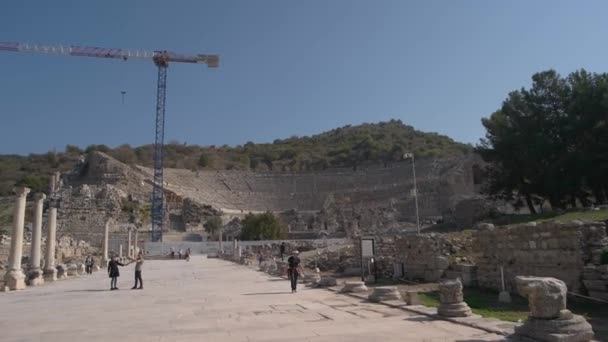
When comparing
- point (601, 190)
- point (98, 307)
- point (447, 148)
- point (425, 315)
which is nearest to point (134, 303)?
point (98, 307)

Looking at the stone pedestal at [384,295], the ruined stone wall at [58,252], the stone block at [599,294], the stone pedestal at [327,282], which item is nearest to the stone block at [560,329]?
the stone pedestal at [384,295]

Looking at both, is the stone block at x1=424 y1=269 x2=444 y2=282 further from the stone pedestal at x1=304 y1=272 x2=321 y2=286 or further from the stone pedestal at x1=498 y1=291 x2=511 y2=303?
the stone pedestal at x1=498 y1=291 x2=511 y2=303

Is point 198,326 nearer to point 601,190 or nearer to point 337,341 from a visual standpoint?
point 337,341

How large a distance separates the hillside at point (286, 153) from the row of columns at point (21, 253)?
10312 cm

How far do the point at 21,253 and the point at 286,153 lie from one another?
5392 inches

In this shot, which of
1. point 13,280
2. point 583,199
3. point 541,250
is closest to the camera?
point 541,250

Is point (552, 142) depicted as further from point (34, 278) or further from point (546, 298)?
point (34, 278)

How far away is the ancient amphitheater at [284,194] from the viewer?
260 ft

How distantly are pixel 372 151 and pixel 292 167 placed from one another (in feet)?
76.2

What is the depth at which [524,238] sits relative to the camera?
1484 centimetres

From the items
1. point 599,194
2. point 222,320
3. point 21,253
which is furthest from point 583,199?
point 21,253

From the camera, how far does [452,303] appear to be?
31.0 feet

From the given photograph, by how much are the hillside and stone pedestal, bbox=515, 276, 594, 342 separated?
119 meters

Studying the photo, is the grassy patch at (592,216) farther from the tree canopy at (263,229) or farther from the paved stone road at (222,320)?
the tree canopy at (263,229)
